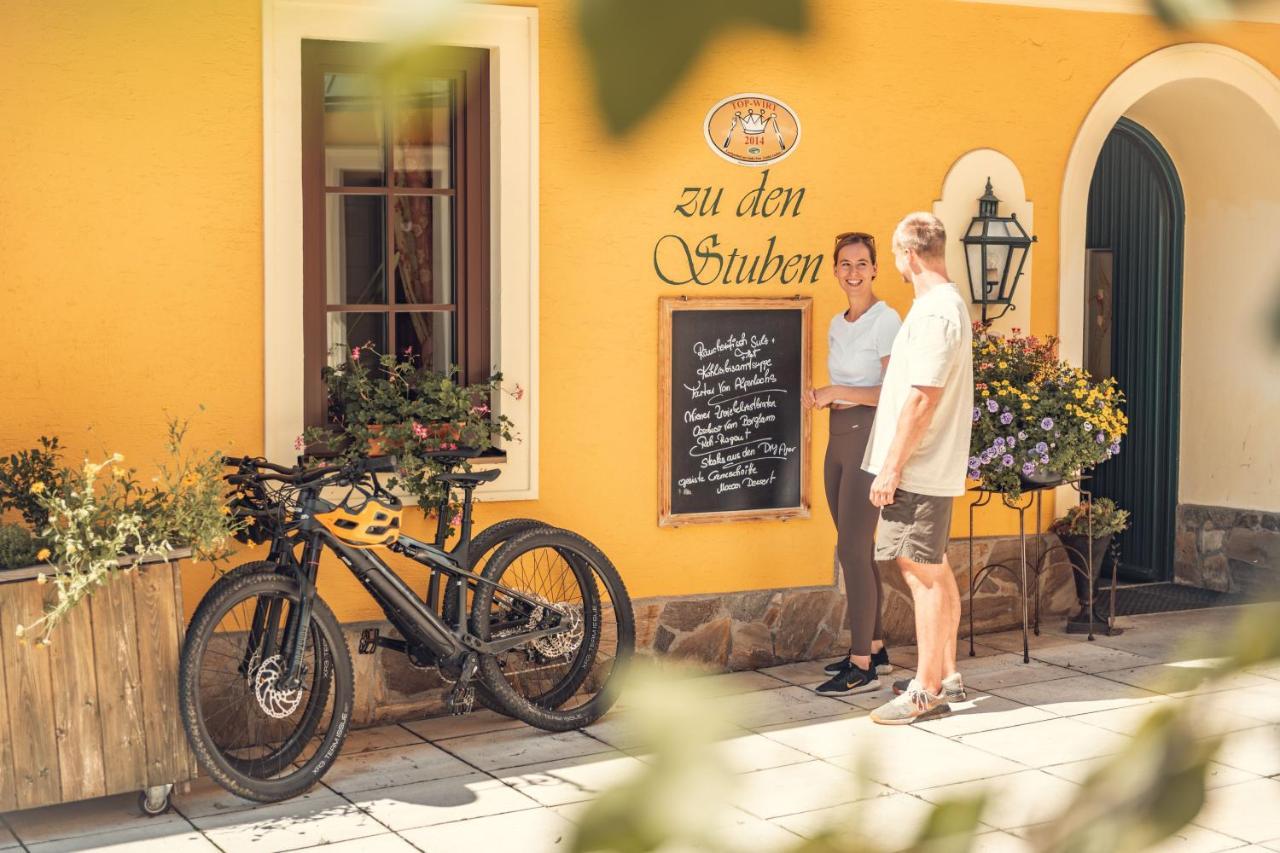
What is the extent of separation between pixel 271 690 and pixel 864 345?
2.54 m

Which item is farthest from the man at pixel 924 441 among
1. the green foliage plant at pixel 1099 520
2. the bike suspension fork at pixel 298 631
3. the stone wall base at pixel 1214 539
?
the stone wall base at pixel 1214 539

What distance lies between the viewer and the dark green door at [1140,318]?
7.95 metres

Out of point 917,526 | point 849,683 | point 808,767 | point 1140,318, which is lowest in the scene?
point 849,683

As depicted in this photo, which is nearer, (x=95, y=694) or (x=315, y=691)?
(x=95, y=694)

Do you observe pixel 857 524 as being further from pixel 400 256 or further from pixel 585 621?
pixel 400 256

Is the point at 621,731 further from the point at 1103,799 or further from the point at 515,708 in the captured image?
the point at 515,708

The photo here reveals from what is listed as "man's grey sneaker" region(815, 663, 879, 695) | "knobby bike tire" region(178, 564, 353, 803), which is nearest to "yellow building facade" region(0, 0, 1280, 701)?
"man's grey sneaker" region(815, 663, 879, 695)

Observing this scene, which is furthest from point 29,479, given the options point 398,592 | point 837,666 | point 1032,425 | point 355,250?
point 1032,425

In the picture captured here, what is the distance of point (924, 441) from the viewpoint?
5469 mm

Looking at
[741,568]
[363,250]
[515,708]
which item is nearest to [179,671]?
[515,708]

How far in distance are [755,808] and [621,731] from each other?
7cm

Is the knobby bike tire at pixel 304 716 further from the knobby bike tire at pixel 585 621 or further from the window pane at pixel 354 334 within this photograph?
the window pane at pixel 354 334

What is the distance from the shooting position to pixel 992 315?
23.0 ft

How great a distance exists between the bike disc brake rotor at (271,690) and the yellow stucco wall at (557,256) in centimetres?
76
